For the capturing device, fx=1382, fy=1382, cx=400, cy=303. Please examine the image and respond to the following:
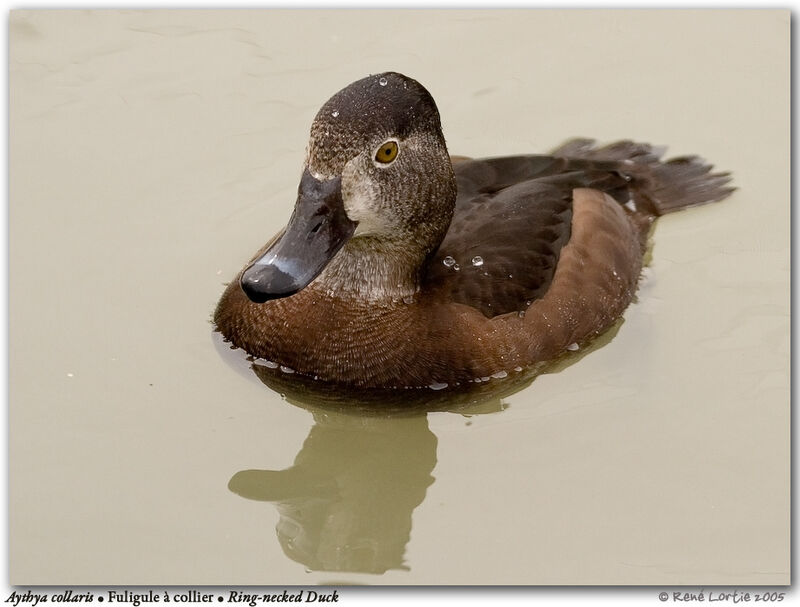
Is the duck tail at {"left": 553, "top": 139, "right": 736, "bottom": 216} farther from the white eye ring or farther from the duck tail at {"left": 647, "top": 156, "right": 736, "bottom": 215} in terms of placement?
the white eye ring

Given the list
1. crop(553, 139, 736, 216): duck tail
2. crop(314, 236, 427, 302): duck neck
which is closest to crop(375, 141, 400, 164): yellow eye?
crop(314, 236, 427, 302): duck neck

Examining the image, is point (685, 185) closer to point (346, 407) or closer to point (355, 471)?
point (346, 407)

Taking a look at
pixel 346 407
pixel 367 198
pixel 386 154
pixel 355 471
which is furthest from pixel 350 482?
pixel 386 154

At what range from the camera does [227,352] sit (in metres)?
6.43

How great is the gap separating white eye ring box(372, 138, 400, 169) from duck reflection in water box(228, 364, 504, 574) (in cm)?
105

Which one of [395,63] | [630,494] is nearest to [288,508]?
[630,494]

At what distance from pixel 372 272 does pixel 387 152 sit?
1.97 feet

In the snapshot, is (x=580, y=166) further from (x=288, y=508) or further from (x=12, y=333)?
(x=12, y=333)

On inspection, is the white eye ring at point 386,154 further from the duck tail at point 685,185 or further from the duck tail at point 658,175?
the duck tail at point 685,185

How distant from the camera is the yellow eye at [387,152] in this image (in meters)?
5.74

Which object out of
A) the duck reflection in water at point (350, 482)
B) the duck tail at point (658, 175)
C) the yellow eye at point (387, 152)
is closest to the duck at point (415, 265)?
the yellow eye at point (387, 152)

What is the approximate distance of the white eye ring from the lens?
226 inches

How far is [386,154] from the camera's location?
577 cm

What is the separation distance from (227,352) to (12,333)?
107 cm
